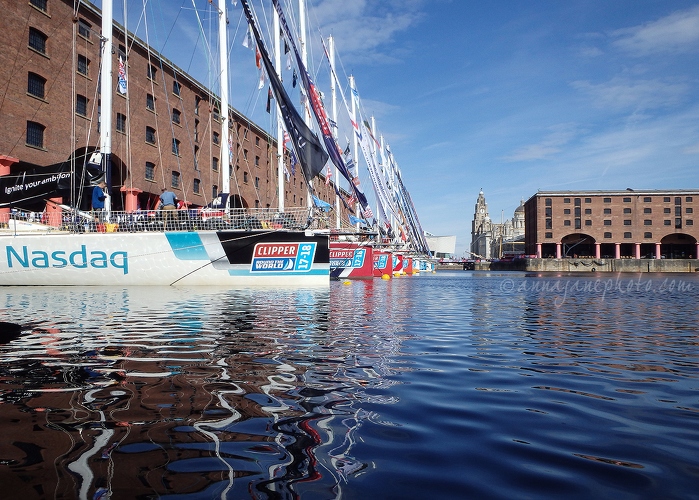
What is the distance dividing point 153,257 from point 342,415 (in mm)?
16434

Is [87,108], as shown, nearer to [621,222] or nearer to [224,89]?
[224,89]

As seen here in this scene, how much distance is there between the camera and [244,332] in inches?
309

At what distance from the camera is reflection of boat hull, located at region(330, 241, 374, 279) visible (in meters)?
35.4

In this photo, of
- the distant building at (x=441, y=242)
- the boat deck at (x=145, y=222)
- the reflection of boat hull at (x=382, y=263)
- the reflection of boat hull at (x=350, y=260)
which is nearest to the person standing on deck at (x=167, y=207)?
the boat deck at (x=145, y=222)

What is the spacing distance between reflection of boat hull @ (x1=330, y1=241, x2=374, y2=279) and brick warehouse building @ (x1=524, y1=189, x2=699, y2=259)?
224ft

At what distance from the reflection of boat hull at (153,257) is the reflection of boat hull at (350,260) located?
15888 millimetres

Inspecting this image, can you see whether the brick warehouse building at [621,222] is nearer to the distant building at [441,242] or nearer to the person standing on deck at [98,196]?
the distant building at [441,242]

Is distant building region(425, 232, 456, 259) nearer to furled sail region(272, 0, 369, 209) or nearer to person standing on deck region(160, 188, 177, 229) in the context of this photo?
furled sail region(272, 0, 369, 209)

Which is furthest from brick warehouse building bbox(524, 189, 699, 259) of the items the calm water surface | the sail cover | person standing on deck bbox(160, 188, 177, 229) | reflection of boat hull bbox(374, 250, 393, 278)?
the calm water surface

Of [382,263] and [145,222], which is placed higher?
[145,222]

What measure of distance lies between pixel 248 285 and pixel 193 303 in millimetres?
6586

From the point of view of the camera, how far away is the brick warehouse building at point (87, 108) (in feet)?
78.4

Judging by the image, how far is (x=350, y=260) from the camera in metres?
36.1

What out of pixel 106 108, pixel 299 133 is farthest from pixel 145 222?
pixel 299 133
